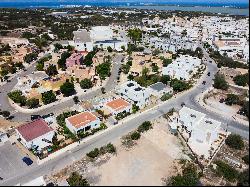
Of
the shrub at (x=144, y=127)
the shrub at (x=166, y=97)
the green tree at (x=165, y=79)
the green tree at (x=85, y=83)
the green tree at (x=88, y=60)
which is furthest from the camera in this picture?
the green tree at (x=88, y=60)

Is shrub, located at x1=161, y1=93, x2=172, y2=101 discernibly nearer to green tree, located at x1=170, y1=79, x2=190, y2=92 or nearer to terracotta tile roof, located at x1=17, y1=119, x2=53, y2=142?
green tree, located at x1=170, y1=79, x2=190, y2=92

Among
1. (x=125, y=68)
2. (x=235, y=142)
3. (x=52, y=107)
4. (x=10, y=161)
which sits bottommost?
(x=52, y=107)

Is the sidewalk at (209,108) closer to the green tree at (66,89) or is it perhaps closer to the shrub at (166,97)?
the shrub at (166,97)

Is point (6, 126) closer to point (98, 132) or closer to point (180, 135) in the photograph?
point (98, 132)

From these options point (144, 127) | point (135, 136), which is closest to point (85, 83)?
point (144, 127)

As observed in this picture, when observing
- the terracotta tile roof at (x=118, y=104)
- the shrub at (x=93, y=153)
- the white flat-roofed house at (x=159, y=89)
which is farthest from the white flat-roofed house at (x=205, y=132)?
the white flat-roofed house at (x=159, y=89)

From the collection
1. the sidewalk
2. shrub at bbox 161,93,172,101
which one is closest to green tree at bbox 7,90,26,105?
shrub at bbox 161,93,172,101

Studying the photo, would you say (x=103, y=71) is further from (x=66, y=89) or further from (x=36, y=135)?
(x=36, y=135)
